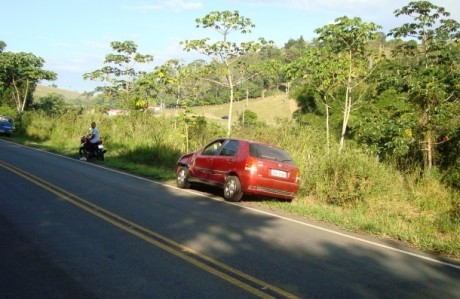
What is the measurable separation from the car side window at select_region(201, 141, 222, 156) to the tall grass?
2.13 m

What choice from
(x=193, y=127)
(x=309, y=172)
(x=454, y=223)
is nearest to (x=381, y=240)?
(x=454, y=223)

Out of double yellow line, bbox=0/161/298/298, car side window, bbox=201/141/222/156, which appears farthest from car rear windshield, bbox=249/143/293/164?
double yellow line, bbox=0/161/298/298

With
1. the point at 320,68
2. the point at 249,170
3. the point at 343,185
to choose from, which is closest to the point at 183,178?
the point at 249,170

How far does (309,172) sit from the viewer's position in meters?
13.4

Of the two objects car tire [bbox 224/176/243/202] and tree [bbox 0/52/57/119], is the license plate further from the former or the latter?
tree [bbox 0/52/57/119]

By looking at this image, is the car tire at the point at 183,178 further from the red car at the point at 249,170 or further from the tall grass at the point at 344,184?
the tall grass at the point at 344,184

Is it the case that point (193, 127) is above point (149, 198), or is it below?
above

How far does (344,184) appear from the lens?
12.4 m

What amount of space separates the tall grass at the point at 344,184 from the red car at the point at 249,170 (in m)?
0.56

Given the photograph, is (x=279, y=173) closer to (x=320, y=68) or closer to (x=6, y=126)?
(x=320, y=68)

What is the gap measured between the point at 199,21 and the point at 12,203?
2269 cm

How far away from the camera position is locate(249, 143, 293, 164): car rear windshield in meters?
11.8

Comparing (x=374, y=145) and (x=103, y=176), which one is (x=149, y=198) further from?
(x=374, y=145)

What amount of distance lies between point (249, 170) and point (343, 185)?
2783mm
